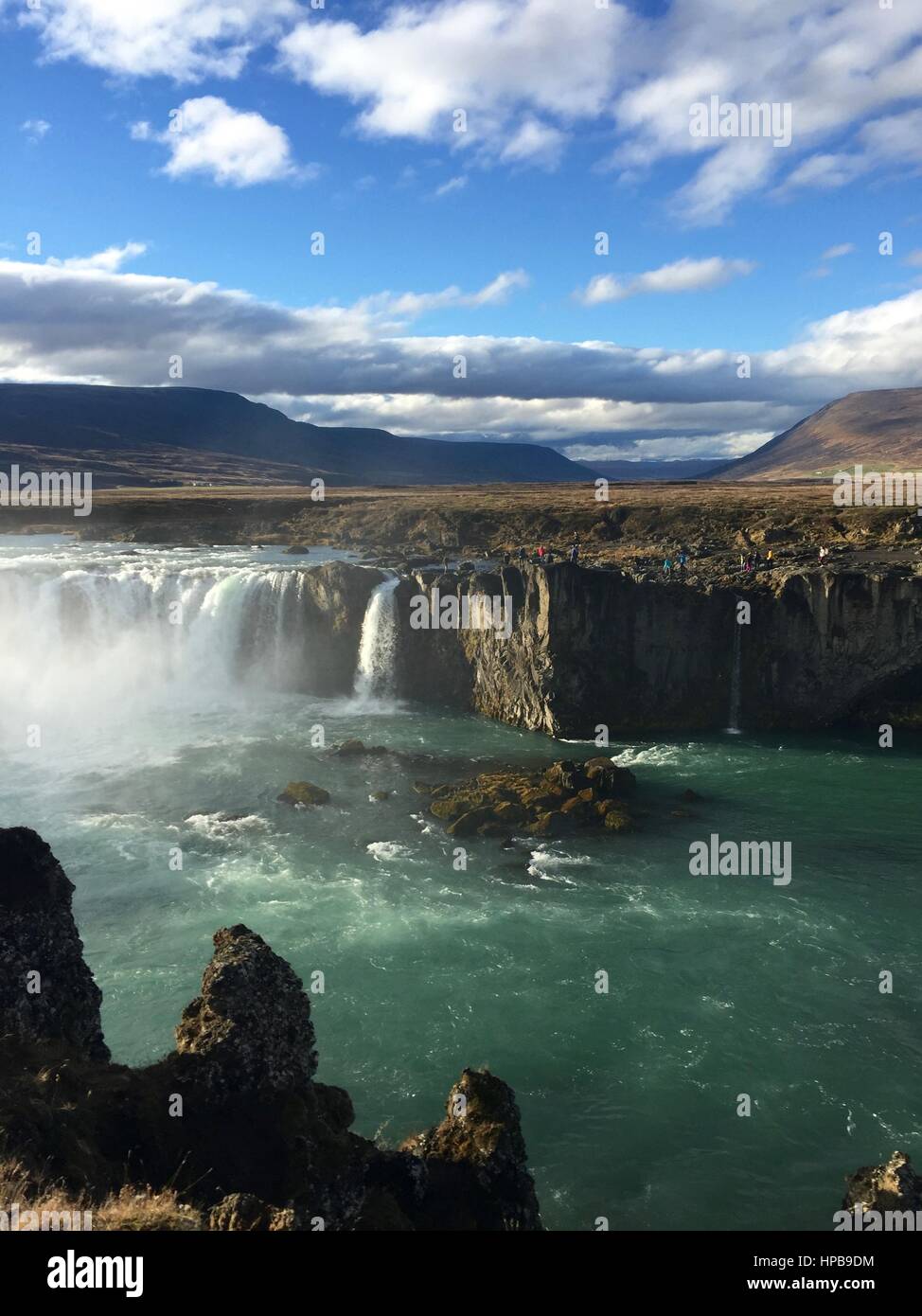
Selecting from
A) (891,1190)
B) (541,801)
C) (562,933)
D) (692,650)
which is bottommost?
(562,933)

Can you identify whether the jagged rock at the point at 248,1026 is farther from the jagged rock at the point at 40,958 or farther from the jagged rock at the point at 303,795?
the jagged rock at the point at 303,795

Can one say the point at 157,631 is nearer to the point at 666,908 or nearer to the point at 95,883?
the point at 95,883

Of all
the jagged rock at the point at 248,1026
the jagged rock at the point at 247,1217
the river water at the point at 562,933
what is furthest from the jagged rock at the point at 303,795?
the jagged rock at the point at 247,1217

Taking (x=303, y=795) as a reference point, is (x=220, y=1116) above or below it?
above

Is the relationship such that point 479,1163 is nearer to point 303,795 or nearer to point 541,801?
point 541,801

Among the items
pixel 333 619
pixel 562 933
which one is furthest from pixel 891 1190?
pixel 333 619
